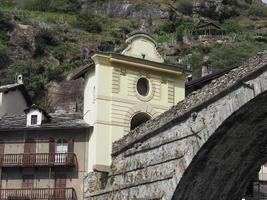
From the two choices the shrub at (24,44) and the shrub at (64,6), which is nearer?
the shrub at (24,44)

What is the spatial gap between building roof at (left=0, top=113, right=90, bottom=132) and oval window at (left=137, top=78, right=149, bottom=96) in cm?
352

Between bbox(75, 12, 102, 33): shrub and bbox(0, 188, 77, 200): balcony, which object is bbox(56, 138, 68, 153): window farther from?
bbox(75, 12, 102, 33): shrub

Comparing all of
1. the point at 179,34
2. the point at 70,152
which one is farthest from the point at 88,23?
the point at 70,152

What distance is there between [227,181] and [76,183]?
11358 mm

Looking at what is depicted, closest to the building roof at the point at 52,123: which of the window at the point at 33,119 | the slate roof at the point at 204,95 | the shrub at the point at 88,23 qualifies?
the window at the point at 33,119

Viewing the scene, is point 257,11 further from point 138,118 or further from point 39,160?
point 39,160

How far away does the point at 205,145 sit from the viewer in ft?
75.3

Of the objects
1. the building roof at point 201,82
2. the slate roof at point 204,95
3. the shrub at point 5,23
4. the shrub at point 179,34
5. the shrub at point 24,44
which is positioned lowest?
the slate roof at point 204,95

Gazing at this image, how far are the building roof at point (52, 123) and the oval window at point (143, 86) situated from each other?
3.52 metres

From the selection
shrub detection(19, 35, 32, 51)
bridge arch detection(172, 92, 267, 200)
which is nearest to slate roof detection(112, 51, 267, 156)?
bridge arch detection(172, 92, 267, 200)

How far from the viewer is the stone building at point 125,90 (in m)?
32.2

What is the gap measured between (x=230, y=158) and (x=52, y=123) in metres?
14.6

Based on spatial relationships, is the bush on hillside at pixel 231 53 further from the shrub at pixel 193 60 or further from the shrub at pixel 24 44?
the shrub at pixel 24 44

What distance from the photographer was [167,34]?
108750 millimetres
